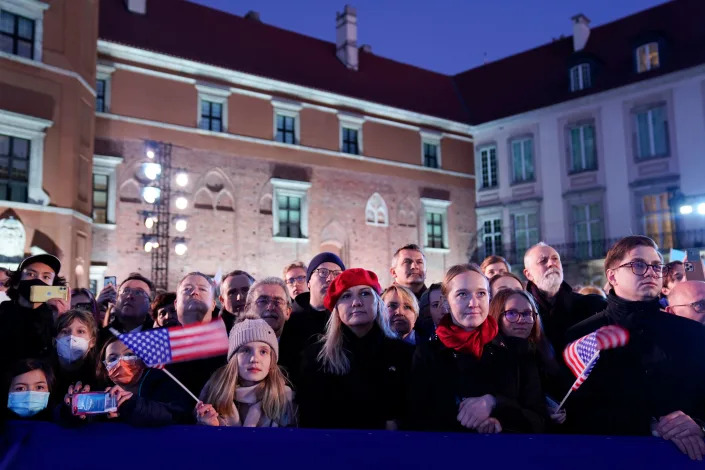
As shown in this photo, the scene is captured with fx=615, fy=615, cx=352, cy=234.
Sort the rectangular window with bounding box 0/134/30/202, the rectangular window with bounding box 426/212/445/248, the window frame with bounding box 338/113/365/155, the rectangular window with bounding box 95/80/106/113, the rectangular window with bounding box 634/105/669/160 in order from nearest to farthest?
the rectangular window with bounding box 0/134/30/202 < the rectangular window with bounding box 95/80/106/113 < the rectangular window with bounding box 634/105/669/160 < the window frame with bounding box 338/113/365/155 < the rectangular window with bounding box 426/212/445/248

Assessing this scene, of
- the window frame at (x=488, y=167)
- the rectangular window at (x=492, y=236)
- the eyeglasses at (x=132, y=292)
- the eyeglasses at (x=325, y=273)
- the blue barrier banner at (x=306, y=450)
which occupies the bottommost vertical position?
the blue barrier banner at (x=306, y=450)

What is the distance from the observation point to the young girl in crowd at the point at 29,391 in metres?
3.41

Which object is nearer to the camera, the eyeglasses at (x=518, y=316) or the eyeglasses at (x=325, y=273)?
the eyeglasses at (x=518, y=316)

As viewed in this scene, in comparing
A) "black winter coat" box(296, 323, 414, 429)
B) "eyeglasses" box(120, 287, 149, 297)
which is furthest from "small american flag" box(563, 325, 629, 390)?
"eyeglasses" box(120, 287, 149, 297)

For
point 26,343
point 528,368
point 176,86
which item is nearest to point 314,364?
point 528,368

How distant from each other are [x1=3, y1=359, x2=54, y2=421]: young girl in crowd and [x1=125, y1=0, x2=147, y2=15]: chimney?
2073cm

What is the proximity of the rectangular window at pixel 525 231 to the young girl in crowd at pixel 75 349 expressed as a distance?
76.3 ft

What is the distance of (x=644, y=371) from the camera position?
3340 mm

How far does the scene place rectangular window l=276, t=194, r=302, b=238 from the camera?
22.3 metres

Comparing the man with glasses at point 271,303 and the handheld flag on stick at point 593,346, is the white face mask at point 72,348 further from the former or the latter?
the handheld flag on stick at point 593,346

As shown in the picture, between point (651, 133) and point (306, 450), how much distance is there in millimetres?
23739

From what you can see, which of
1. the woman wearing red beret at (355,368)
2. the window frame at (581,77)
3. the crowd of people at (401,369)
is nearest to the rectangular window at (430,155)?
the window frame at (581,77)

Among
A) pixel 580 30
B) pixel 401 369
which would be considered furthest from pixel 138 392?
pixel 580 30

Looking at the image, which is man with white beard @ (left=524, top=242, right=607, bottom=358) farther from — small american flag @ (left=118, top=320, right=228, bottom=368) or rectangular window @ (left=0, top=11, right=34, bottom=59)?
rectangular window @ (left=0, top=11, right=34, bottom=59)
